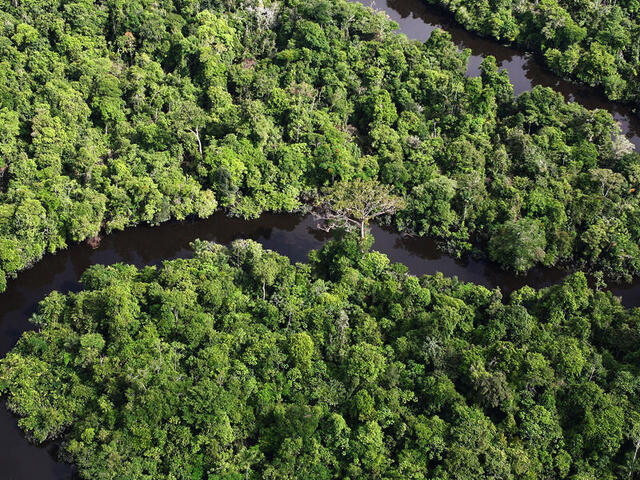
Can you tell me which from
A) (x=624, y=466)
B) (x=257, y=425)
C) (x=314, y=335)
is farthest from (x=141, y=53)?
(x=624, y=466)

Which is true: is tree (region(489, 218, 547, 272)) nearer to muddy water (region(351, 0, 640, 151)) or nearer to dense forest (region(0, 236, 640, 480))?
dense forest (region(0, 236, 640, 480))

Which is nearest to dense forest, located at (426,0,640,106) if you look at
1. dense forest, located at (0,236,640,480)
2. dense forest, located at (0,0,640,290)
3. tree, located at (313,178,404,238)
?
dense forest, located at (0,0,640,290)

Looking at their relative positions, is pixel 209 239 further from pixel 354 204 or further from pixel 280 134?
pixel 354 204

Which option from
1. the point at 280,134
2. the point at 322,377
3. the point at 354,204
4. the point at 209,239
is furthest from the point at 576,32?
the point at 322,377

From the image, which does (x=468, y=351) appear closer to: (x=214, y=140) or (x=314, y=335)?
(x=314, y=335)

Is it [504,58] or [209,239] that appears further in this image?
[504,58]

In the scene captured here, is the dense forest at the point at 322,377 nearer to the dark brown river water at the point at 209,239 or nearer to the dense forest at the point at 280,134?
the dark brown river water at the point at 209,239
